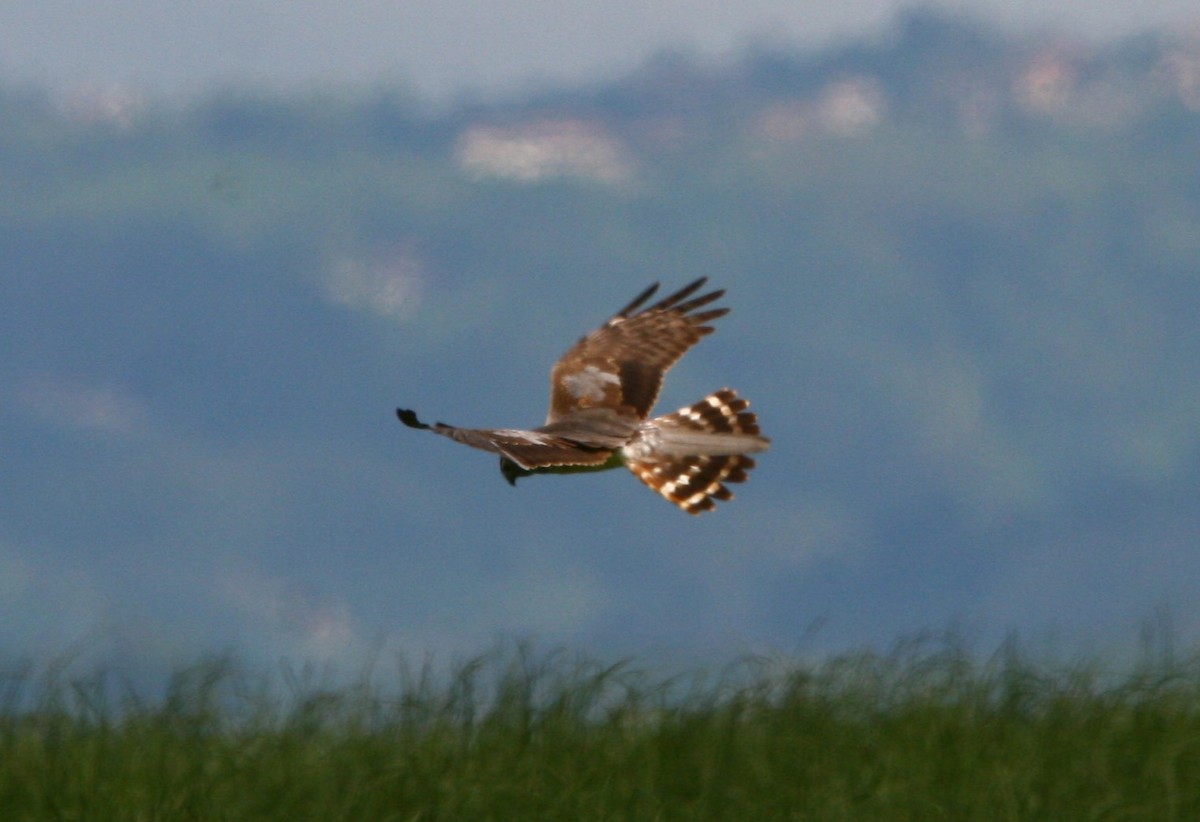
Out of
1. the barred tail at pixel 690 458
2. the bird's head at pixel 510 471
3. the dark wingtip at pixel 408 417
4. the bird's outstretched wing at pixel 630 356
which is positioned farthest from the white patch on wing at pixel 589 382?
the dark wingtip at pixel 408 417

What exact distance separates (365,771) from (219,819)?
0.73m

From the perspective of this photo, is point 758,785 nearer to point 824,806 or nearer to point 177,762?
point 824,806

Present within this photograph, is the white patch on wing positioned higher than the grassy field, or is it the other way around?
the white patch on wing

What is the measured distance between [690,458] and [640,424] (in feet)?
1.21

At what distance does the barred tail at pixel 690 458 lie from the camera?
9.45 m

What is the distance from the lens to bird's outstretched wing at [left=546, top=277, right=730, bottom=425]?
1068cm

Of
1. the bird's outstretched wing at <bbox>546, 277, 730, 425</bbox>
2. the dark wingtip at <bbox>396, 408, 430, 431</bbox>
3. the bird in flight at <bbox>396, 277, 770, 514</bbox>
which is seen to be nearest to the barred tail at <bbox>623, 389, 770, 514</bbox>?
the bird in flight at <bbox>396, 277, 770, 514</bbox>

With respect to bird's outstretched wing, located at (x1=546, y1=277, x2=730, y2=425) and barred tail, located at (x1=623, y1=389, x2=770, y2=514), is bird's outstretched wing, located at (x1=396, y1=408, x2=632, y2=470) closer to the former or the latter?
barred tail, located at (x1=623, y1=389, x2=770, y2=514)

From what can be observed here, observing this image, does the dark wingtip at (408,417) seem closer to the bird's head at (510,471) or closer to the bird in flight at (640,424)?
the bird in flight at (640,424)

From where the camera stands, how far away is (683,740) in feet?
25.1

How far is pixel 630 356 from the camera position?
11328 millimetres

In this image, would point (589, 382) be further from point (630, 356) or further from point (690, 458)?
point (690, 458)

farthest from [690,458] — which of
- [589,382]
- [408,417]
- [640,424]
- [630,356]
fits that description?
[408,417]

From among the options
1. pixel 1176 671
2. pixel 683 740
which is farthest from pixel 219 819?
pixel 1176 671
